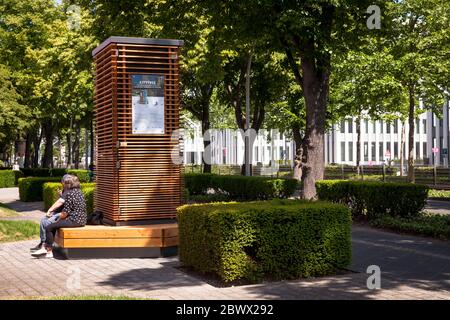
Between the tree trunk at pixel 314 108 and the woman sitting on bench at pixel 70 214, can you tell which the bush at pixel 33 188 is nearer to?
the tree trunk at pixel 314 108

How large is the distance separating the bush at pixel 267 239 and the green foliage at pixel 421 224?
5053mm

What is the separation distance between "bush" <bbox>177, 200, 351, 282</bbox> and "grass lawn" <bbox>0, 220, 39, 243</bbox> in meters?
6.25

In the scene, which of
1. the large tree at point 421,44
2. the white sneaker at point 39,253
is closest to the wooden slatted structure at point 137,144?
the white sneaker at point 39,253

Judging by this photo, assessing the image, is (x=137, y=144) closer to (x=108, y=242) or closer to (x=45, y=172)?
(x=108, y=242)

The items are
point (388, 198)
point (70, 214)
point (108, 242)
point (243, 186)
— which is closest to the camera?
point (108, 242)

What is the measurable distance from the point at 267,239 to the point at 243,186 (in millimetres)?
16634

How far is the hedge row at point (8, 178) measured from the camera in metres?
46.4

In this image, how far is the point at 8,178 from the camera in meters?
46.8

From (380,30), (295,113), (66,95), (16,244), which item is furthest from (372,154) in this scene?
(16,244)

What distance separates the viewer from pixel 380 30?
54.8ft

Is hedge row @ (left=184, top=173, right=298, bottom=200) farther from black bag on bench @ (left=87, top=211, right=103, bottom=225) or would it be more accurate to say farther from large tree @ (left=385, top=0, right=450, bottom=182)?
black bag on bench @ (left=87, top=211, right=103, bottom=225)

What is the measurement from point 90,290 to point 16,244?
233 inches

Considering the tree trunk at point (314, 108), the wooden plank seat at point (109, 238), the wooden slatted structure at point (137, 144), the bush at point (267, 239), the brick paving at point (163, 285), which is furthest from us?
the tree trunk at point (314, 108)

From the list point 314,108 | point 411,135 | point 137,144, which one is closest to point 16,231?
point 137,144
